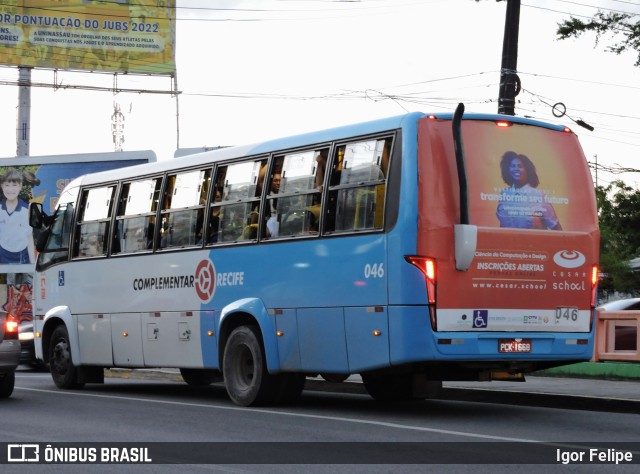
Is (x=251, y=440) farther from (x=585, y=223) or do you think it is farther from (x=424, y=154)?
(x=585, y=223)

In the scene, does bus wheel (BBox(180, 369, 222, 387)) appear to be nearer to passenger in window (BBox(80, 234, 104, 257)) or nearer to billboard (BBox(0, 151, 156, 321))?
passenger in window (BBox(80, 234, 104, 257))

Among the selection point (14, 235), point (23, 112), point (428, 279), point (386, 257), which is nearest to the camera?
point (428, 279)

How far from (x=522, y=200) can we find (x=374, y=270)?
1732mm

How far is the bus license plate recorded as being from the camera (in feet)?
43.0

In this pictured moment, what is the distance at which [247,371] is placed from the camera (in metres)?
15.2

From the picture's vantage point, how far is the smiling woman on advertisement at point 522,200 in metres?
13.3

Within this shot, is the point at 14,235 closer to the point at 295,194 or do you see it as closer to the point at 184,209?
the point at 184,209

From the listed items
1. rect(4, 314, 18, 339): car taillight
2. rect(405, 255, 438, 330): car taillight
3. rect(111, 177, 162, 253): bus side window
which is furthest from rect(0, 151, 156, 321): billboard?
rect(405, 255, 438, 330): car taillight

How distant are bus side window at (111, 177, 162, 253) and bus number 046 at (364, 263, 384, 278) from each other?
15.5ft

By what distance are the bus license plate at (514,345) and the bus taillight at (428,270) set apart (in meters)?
0.92

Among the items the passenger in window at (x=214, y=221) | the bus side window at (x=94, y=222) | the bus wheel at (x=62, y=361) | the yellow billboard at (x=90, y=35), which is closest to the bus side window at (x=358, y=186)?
the passenger in window at (x=214, y=221)

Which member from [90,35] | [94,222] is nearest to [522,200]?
[94,222]

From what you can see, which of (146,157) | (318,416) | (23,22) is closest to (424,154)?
(318,416)

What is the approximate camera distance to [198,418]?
1357cm
